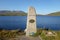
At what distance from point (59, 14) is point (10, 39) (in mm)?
174316

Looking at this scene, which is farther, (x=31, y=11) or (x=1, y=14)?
(x=1, y=14)

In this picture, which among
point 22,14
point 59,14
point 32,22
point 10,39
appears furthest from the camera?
point 22,14

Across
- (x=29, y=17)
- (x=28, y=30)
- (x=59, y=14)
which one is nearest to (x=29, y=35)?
(x=28, y=30)

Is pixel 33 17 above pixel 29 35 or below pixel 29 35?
above

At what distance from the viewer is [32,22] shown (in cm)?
1325

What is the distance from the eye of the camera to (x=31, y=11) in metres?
13.3

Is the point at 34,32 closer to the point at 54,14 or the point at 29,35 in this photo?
the point at 29,35

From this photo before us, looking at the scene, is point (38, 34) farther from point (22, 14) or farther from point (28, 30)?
point (22, 14)

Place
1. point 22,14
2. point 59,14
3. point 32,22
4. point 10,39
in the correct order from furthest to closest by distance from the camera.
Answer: point 22,14 → point 59,14 → point 32,22 → point 10,39

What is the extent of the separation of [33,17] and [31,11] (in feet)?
1.78

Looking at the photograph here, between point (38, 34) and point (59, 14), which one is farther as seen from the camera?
point (59, 14)

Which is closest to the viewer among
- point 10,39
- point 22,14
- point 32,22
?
point 10,39

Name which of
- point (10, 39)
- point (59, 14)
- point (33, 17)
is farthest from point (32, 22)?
point (59, 14)

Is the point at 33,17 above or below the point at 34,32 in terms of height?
above
